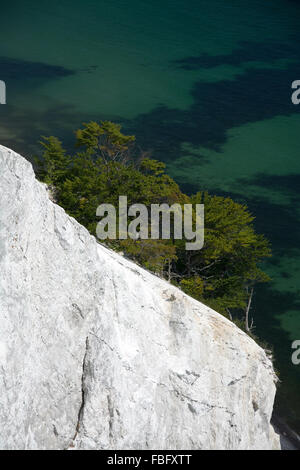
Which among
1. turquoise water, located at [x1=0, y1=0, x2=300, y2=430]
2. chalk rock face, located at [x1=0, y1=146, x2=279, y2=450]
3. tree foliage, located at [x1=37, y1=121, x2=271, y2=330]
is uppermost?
turquoise water, located at [x1=0, y1=0, x2=300, y2=430]

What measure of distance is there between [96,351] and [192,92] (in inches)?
2681

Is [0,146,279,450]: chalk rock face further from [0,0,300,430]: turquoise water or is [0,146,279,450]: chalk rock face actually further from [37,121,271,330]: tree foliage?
[0,0,300,430]: turquoise water

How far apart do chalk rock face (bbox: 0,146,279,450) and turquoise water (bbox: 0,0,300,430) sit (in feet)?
55.4

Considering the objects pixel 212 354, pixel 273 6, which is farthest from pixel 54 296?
pixel 273 6

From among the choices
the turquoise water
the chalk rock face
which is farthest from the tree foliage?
the chalk rock face

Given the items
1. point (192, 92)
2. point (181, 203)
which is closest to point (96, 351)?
point (181, 203)

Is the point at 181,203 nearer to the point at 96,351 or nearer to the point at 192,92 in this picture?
the point at 96,351

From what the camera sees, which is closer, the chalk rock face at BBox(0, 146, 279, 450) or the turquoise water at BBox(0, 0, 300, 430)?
the chalk rock face at BBox(0, 146, 279, 450)

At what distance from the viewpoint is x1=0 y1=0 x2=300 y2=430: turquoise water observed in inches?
2038

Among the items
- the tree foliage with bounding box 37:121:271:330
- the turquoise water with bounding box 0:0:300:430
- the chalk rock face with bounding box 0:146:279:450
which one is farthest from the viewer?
the turquoise water with bounding box 0:0:300:430

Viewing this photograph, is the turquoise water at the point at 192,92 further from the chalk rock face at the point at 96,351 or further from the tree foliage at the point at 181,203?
the chalk rock face at the point at 96,351

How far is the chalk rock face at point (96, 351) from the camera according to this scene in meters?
11.9

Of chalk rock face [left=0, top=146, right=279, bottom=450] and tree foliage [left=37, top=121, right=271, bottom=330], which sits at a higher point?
tree foliage [left=37, top=121, right=271, bottom=330]
